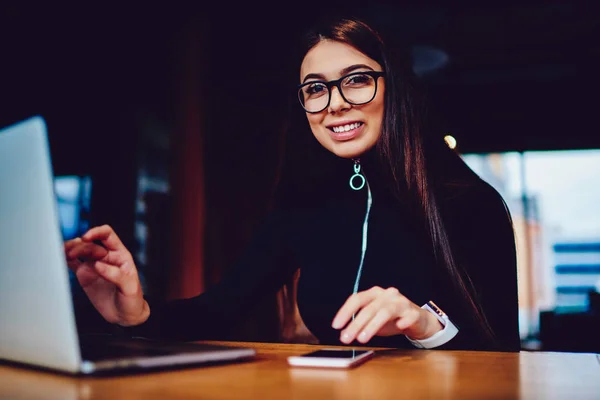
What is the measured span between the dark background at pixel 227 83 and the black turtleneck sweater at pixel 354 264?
318 centimetres

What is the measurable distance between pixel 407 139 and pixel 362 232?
326mm

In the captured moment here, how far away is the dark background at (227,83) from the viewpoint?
4.64 metres

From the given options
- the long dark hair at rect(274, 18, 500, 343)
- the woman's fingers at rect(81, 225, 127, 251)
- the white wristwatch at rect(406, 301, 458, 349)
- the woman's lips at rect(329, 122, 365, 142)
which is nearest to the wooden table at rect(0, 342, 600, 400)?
the white wristwatch at rect(406, 301, 458, 349)

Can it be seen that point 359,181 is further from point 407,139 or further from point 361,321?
point 361,321

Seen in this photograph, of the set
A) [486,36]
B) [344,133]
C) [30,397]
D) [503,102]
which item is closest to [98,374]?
[30,397]

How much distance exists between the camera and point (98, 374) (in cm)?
68

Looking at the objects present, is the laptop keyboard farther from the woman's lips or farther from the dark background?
the dark background

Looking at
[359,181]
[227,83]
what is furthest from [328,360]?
[227,83]

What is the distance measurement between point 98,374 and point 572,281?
44.7 meters

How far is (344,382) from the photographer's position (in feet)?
2.20

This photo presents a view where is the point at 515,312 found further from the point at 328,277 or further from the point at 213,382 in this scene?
the point at 213,382

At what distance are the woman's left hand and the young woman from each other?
14 centimetres

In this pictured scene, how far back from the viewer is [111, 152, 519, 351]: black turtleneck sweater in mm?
1270

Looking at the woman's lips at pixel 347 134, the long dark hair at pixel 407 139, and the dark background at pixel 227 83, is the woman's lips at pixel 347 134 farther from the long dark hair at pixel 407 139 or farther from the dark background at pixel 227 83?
the dark background at pixel 227 83
